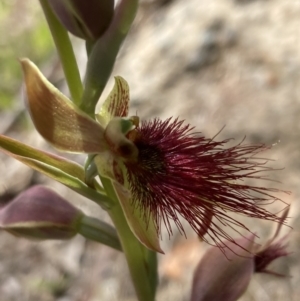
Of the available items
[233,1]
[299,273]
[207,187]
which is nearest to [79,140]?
[207,187]

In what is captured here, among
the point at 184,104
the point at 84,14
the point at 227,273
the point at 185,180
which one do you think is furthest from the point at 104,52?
the point at 184,104

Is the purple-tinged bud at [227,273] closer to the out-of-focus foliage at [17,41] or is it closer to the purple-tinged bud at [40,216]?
the purple-tinged bud at [40,216]

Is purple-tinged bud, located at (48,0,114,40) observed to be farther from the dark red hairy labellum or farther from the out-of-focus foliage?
the out-of-focus foliage

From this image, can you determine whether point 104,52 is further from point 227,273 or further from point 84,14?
point 227,273

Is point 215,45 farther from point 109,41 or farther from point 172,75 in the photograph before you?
point 109,41

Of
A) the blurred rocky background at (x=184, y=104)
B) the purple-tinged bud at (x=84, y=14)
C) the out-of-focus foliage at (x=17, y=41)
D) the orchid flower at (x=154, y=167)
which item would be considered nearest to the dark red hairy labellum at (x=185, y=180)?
the orchid flower at (x=154, y=167)

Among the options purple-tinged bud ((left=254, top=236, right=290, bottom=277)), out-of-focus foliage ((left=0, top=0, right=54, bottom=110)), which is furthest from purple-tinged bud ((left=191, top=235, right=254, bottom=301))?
out-of-focus foliage ((left=0, top=0, right=54, bottom=110))
